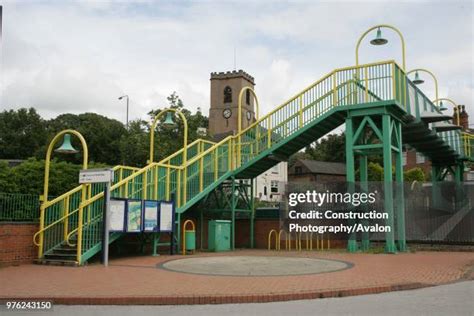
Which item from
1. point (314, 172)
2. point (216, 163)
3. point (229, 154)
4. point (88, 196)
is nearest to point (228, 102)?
point (314, 172)

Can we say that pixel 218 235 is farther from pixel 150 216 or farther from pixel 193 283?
pixel 193 283

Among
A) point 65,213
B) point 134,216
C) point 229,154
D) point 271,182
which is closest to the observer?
point 65,213

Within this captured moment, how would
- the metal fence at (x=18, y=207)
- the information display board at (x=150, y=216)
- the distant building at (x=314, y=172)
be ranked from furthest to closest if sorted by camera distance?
the distant building at (x=314, y=172) < the information display board at (x=150, y=216) < the metal fence at (x=18, y=207)

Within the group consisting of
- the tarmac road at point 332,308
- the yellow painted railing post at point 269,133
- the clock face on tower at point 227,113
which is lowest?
the tarmac road at point 332,308

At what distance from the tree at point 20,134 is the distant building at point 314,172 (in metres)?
36.2

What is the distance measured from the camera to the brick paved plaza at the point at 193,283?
9.05 meters

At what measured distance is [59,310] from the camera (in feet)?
27.6

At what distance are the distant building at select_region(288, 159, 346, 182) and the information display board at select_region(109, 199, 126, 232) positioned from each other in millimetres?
61257

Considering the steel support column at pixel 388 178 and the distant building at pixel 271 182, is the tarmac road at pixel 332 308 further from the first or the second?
the distant building at pixel 271 182

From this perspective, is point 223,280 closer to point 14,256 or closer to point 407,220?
point 14,256

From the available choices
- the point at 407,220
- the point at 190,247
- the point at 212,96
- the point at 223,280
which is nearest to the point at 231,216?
the point at 190,247

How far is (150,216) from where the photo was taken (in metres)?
17.2

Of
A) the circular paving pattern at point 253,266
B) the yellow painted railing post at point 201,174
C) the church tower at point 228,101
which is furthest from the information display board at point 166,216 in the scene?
the church tower at point 228,101

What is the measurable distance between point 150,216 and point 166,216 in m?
0.87
